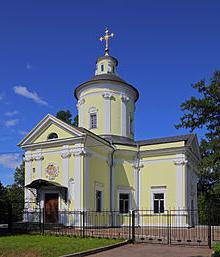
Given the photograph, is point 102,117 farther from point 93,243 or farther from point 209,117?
point 209,117

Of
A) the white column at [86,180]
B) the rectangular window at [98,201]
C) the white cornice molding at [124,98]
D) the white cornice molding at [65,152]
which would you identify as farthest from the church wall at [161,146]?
the white cornice molding at [65,152]

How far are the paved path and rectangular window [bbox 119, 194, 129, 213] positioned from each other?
1132 cm

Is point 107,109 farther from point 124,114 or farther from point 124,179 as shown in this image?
point 124,179

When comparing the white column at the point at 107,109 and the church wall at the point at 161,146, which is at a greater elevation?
the white column at the point at 107,109

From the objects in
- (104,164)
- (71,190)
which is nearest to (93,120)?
(104,164)

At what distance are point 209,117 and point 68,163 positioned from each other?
15.7 meters

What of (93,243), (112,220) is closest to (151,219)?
(112,220)

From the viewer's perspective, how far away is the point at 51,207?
25.6m

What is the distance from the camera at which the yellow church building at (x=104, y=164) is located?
25.1m

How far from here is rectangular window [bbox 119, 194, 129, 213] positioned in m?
28.1

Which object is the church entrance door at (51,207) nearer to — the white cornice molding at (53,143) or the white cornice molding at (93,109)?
the white cornice molding at (53,143)

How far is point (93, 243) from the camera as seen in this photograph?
16.2 meters

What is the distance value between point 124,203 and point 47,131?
7784mm

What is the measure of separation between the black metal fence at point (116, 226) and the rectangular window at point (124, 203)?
856 millimetres
